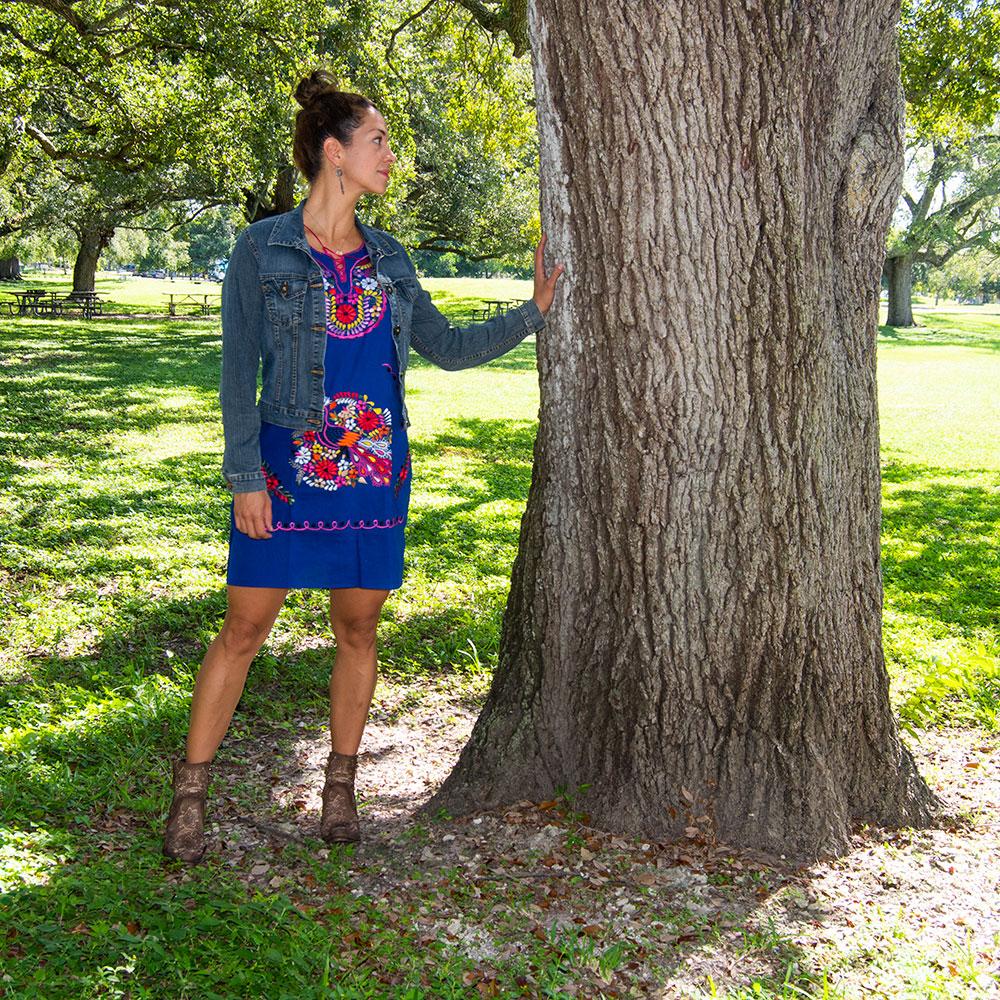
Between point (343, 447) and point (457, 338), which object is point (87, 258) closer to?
point (457, 338)

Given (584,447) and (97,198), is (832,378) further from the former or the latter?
(97,198)

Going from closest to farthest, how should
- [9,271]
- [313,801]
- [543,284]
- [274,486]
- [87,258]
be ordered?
[274,486] → [543,284] → [313,801] → [87,258] → [9,271]

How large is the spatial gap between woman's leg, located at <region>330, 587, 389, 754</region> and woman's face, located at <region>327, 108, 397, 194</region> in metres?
1.19

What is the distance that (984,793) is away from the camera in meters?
3.74

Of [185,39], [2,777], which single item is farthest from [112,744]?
[185,39]

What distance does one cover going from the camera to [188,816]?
3.12 meters

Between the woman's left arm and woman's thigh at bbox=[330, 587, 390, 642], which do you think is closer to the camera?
woman's thigh at bbox=[330, 587, 390, 642]

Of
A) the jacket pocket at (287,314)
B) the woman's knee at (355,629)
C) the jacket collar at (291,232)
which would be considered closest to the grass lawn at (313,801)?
the woman's knee at (355,629)

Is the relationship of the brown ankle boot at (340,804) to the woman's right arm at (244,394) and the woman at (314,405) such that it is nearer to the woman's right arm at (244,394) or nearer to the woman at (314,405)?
the woman at (314,405)

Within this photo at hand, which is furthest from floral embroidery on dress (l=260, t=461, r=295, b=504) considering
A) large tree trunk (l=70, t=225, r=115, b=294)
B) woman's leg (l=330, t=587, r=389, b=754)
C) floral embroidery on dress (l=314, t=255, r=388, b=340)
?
large tree trunk (l=70, t=225, r=115, b=294)

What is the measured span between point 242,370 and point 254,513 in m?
0.40

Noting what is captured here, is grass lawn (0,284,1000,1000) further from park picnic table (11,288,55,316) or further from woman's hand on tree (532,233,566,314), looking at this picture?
park picnic table (11,288,55,316)

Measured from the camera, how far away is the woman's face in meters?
2.99

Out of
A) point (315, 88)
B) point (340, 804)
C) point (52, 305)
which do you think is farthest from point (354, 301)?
point (52, 305)
